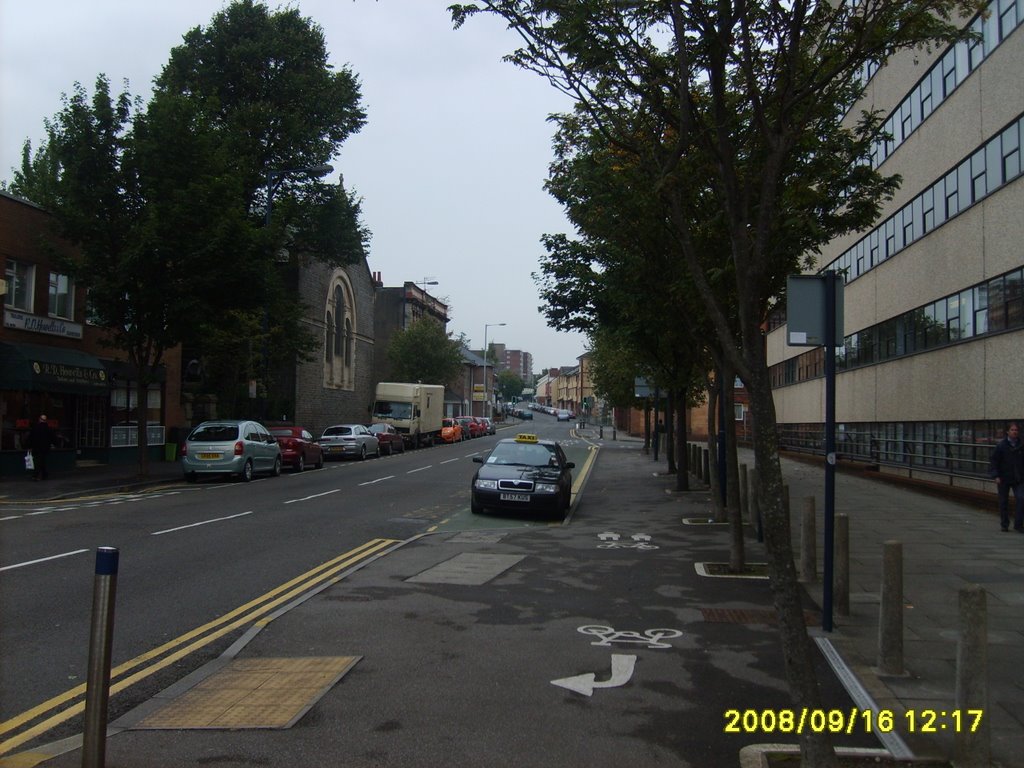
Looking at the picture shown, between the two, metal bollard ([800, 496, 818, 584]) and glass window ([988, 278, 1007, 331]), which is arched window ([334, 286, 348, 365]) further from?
metal bollard ([800, 496, 818, 584])

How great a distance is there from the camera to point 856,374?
93.7 feet

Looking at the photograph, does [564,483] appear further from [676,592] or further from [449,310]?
[449,310]

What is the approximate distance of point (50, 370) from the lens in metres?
22.8

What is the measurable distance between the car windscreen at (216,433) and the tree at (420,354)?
3936 centimetres

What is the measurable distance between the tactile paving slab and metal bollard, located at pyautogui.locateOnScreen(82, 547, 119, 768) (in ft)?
3.45

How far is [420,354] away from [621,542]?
5059cm

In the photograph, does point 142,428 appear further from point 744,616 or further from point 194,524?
point 744,616

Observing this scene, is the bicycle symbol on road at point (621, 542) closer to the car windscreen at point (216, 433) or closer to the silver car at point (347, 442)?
the car windscreen at point (216, 433)

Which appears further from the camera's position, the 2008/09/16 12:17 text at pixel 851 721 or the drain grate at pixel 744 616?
the drain grate at pixel 744 616

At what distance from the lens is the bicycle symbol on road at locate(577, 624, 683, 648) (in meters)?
6.91

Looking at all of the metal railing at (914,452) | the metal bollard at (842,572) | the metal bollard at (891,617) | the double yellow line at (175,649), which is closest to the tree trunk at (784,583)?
the metal bollard at (891,617)

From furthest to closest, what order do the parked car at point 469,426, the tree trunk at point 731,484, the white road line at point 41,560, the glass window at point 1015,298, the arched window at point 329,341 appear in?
the parked car at point 469,426, the arched window at point 329,341, the glass window at point 1015,298, the tree trunk at point 731,484, the white road line at point 41,560

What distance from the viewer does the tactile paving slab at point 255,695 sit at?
5.01 m

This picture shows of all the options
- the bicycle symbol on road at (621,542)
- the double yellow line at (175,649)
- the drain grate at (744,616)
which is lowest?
the bicycle symbol on road at (621,542)
